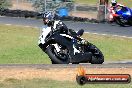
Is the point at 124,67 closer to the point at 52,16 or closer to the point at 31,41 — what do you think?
the point at 52,16

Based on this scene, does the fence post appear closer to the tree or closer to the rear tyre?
the tree

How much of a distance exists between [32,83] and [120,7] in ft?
68.4

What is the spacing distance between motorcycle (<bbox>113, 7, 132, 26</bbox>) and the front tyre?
15.4m

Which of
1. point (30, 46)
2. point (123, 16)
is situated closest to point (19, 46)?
point (30, 46)

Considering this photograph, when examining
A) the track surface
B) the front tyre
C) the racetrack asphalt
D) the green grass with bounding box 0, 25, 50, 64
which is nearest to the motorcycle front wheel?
the front tyre

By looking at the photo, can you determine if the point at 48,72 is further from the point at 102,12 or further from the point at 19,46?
the point at 102,12

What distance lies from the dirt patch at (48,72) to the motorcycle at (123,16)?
57.6 feet

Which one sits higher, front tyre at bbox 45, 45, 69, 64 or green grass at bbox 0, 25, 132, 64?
front tyre at bbox 45, 45, 69, 64

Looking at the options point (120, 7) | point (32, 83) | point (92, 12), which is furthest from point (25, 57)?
point (92, 12)

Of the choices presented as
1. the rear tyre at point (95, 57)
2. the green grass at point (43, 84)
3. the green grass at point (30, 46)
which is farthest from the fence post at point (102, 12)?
the green grass at point (43, 84)

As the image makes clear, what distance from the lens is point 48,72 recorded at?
13320 mm

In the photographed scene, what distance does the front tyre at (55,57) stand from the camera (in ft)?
53.1

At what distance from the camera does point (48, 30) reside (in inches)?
641

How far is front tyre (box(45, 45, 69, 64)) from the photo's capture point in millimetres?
16172
